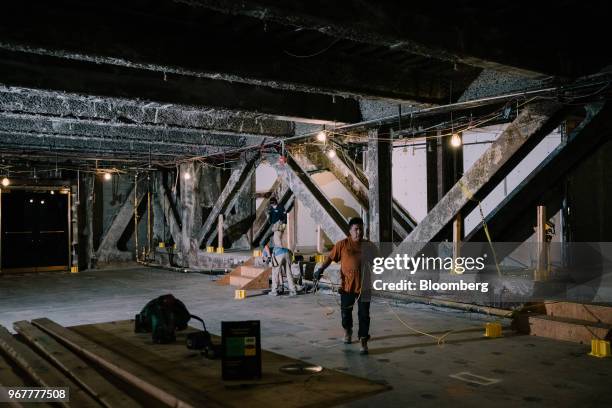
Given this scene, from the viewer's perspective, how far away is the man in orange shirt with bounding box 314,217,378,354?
7453 mm

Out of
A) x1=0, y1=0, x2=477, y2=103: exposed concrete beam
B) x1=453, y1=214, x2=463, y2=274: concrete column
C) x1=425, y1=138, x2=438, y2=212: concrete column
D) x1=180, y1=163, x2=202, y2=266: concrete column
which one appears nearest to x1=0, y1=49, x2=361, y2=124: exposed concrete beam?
x1=0, y1=0, x2=477, y2=103: exposed concrete beam

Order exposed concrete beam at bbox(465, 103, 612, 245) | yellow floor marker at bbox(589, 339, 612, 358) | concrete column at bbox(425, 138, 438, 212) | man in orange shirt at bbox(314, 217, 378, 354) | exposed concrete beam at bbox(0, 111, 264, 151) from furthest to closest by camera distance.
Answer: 1. concrete column at bbox(425, 138, 438, 212)
2. exposed concrete beam at bbox(0, 111, 264, 151)
3. exposed concrete beam at bbox(465, 103, 612, 245)
4. man in orange shirt at bbox(314, 217, 378, 354)
5. yellow floor marker at bbox(589, 339, 612, 358)

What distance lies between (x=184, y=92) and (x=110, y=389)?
576cm

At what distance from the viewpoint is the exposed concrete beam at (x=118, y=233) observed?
853 inches

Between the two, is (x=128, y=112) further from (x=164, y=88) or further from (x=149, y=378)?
(x=149, y=378)

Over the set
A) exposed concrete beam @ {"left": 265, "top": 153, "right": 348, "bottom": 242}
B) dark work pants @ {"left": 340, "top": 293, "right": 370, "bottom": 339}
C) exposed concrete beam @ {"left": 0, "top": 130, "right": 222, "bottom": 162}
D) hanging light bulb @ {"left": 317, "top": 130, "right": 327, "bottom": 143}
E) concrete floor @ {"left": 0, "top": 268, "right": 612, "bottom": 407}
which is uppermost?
exposed concrete beam @ {"left": 0, "top": 130, "right": 222, "bottom": 162}

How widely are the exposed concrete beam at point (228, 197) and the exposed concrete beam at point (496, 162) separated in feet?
25.5

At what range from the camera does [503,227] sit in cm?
1003

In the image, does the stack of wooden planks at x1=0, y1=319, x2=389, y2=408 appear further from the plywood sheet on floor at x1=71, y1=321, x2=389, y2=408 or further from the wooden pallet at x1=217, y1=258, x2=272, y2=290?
the wooden pallet at x1=217, y1=258, x2=272, y2=290

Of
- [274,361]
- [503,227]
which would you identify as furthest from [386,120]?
[274,361]

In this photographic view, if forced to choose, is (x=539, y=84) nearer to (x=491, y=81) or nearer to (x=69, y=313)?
(x=491, y=81)

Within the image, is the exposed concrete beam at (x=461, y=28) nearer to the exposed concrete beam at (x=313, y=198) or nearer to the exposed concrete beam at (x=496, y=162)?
the exposed concrete beam at (x=496, y=162)

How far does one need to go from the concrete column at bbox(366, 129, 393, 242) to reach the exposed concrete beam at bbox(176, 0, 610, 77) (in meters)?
4.43

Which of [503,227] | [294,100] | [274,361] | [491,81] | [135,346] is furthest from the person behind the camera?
[294,100]
